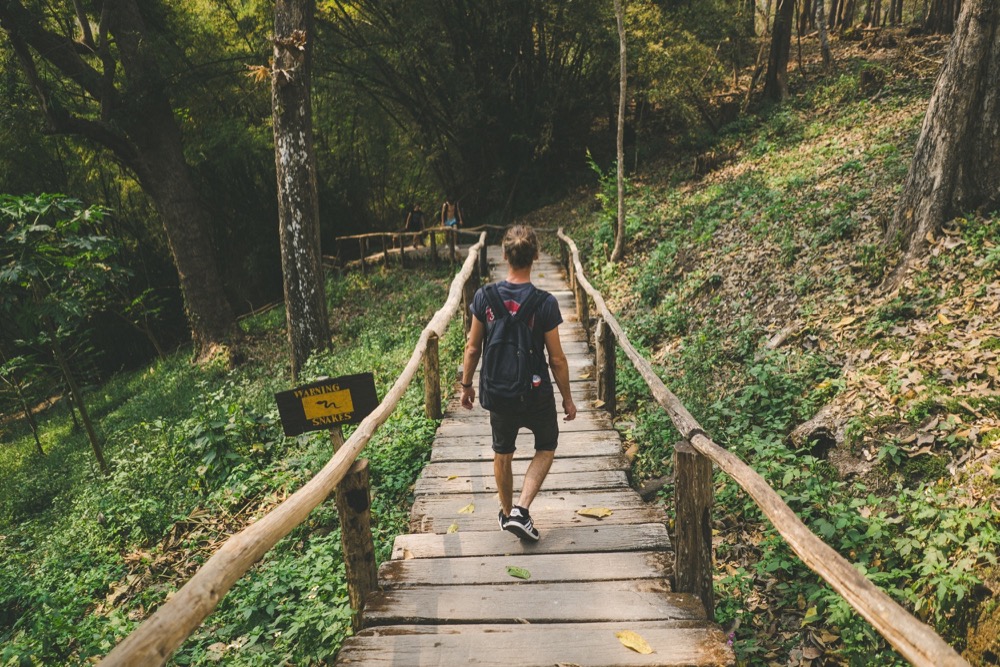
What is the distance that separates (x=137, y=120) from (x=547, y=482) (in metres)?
11.6

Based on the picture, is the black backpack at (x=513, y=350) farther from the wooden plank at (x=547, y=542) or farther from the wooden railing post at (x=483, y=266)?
the wooden railing post at (x=483, y=266)

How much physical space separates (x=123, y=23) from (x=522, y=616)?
44.9 ft

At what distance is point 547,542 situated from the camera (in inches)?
143

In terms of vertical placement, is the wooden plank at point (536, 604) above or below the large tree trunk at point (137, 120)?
below

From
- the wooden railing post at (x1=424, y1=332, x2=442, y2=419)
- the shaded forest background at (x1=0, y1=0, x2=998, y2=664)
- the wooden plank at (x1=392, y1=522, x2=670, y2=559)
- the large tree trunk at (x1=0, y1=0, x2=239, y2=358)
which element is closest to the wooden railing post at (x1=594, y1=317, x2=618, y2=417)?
the shaded forest background at (x1=0, y1=0, x2=998, y2=664)

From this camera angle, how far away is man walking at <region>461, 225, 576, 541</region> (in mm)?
3297

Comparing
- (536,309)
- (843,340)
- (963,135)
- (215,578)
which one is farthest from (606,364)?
(215,578)

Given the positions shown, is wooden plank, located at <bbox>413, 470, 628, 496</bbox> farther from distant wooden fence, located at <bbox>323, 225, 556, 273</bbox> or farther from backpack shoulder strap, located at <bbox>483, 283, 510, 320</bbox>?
distant wooden fence, located at <bbox>323, 225, 556, 273</bbox>

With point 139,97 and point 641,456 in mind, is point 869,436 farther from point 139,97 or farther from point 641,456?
point 139,97

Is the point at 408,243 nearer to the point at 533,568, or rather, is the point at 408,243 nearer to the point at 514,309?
the point at 514,309

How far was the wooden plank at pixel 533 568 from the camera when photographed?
3266mm

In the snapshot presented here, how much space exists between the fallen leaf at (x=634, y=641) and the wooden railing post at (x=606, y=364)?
3.54m

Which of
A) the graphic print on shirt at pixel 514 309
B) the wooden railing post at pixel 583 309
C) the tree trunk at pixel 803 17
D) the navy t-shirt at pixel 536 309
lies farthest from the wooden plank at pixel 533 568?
the tree trunk at pixel 803 17

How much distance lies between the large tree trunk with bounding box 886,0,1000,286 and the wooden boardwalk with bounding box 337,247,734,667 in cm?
395
